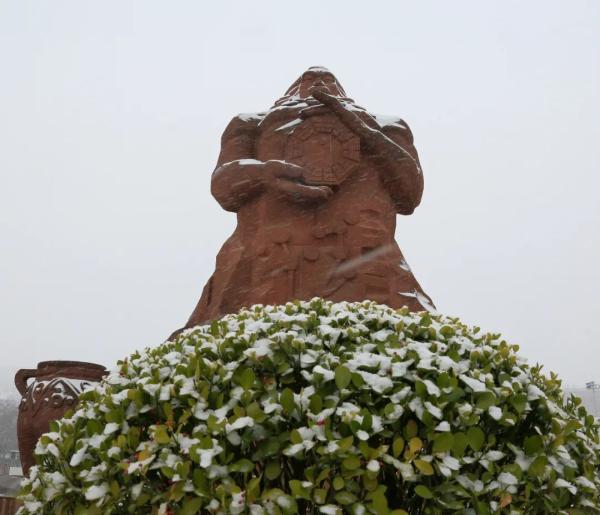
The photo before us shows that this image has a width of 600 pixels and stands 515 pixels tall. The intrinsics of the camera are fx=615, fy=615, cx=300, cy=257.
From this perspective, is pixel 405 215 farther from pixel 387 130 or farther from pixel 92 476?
pixel 92 476

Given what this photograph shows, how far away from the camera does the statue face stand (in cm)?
649

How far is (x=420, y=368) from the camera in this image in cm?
214

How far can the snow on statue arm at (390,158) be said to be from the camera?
576 centimetres

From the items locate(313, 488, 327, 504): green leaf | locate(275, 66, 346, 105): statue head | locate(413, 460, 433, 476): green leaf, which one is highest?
locate(275, 66, 346, 105): statue head

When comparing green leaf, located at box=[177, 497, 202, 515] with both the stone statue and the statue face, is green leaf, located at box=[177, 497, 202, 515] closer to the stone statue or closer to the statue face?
the stone statue

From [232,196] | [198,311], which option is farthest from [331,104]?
[198,311]

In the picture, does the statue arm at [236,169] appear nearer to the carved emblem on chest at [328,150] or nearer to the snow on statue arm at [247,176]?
the snow on statue arm at [247,176]

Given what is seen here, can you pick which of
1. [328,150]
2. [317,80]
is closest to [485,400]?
[328,150]

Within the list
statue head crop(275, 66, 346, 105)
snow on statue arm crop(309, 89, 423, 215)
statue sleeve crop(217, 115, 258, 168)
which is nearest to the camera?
snow on statue arm crop(309, 89, 423, 215)

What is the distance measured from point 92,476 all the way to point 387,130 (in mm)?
5020

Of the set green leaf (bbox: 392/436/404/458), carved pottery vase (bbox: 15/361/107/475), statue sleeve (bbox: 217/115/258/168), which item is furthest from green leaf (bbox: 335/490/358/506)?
statue sleeve (bbox: 217/115/258/168)

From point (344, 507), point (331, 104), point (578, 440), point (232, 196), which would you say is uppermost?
point (331, 104)

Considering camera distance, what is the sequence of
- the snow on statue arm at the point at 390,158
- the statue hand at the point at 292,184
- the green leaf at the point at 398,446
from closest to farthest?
the green leaf at the point at 398,446 → the statue hand at the point at 292,184 → the snow on statue arm at the point at 390,158


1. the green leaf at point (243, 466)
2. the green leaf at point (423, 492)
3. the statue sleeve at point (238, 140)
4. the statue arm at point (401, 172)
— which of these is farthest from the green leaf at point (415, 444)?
the statue sleeve at point (238, 140)
